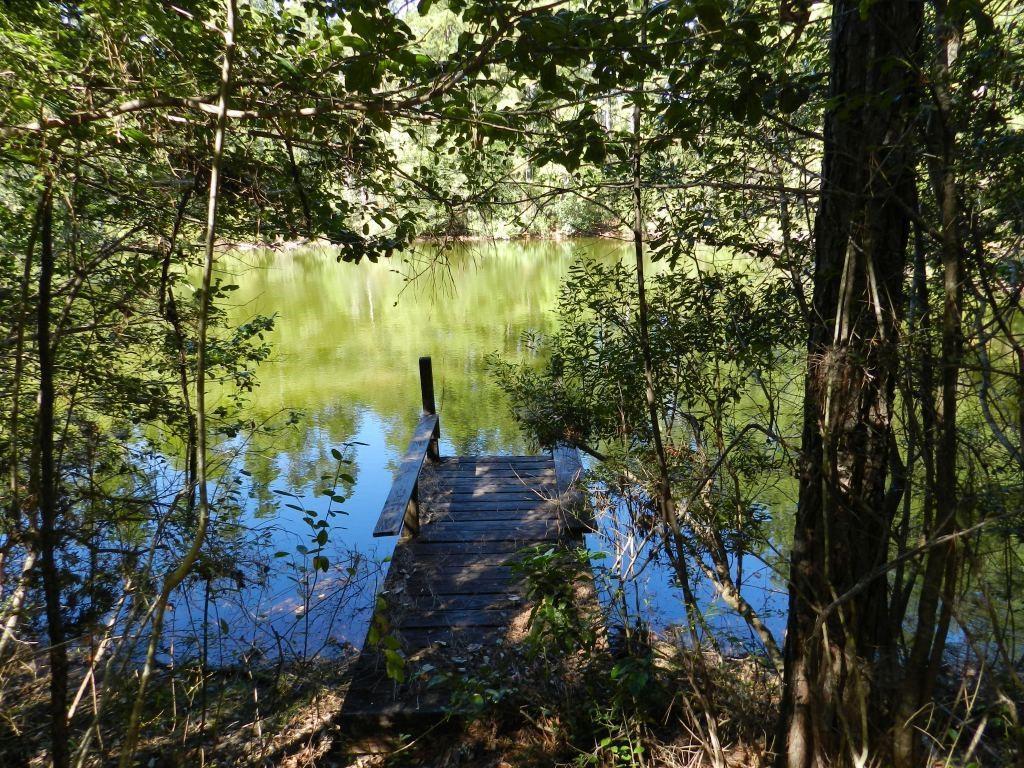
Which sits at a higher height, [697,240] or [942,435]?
[697,240]

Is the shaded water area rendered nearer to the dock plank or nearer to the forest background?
the dock plank

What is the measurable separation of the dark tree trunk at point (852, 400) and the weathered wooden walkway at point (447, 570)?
161 centimetres

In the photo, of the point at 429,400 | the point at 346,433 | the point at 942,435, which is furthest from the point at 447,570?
the point at 346,433

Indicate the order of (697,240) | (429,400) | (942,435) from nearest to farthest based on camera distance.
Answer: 1. (942,435)
2. (697,240)
3. (429,400)

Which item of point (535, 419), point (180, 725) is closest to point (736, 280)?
point (535, 419)

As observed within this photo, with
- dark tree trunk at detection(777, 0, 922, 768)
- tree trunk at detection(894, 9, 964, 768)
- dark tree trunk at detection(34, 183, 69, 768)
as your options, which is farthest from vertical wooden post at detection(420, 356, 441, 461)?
tree trunk at detection(894, 9, 964, 768)

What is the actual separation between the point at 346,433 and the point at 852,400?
27.8 feet

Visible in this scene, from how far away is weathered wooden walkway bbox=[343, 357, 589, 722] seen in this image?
3285mm

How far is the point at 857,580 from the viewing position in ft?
7.16

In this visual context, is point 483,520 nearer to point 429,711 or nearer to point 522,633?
point 522,633

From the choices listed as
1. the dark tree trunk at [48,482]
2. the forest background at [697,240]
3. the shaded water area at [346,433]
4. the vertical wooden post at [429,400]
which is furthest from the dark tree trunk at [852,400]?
the vertical wooden post at [429,400]

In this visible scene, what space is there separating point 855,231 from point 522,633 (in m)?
2.83

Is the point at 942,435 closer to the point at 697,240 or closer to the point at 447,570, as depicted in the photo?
the point at 697,240

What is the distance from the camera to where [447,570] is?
4488 mm
